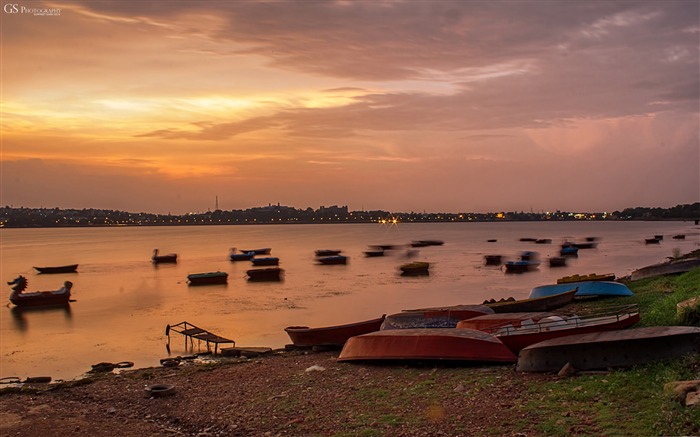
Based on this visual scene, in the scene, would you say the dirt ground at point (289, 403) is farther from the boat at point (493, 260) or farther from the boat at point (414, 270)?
the boat at point (493, 260)

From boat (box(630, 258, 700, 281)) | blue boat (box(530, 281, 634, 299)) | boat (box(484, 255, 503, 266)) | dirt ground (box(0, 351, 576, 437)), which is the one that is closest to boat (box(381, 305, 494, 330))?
dirt ground (box(0, 351, 576, 437))

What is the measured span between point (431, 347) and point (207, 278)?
127 feet

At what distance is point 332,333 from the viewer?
66.0ft

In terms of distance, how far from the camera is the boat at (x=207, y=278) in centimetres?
5016

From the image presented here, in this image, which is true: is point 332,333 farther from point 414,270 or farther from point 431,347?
point 414,270

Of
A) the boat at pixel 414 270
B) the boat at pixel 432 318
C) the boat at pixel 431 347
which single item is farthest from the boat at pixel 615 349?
the boat at pixel 414 270

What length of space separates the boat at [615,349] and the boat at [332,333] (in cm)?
828

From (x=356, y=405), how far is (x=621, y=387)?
16.3ft

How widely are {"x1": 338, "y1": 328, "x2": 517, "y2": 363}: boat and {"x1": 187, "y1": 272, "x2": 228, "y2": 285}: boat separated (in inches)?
1411

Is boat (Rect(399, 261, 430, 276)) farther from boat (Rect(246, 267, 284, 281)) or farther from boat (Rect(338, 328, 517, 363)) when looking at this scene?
boat (Rect(338, 328, 517, 363))

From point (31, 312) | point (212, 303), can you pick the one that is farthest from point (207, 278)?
point (31, 312)

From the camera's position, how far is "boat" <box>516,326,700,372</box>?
35.3ft

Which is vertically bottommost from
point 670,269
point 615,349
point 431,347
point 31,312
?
point 31,312

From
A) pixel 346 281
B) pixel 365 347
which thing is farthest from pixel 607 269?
pixel 365 347
